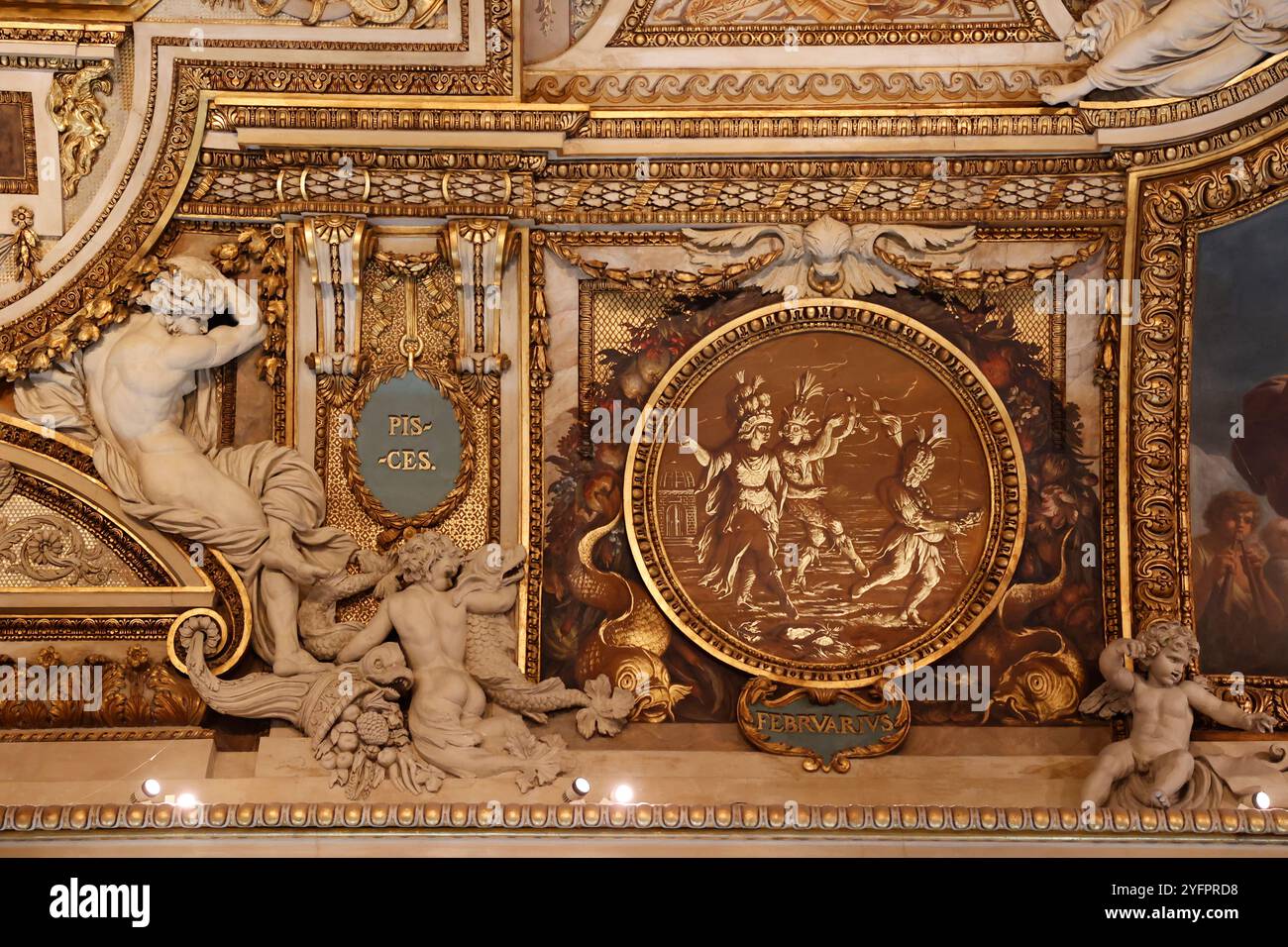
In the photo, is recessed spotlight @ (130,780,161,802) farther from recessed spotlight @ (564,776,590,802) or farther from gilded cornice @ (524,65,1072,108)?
gilded cornice @ (524,65,1072,108)

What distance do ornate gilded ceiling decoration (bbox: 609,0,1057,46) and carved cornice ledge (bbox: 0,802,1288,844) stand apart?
3.48 metres

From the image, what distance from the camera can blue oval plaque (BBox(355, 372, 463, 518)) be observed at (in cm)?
826

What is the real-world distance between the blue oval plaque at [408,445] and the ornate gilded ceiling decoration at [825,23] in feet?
6.13

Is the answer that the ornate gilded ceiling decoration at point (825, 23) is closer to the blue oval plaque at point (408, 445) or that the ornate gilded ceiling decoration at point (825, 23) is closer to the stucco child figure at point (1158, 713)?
the blue oval plaque at point (408, 445)

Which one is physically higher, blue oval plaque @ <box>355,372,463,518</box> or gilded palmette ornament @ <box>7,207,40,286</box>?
gilded palmette ornament @ <box>7,207,40,286</box>

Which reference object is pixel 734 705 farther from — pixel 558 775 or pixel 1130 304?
pixel 1130 304

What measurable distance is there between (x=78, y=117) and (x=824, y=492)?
12.4ft

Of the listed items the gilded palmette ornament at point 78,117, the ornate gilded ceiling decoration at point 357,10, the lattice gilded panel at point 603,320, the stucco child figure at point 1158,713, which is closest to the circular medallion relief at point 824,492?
the lattice gilded panel at point 603,320

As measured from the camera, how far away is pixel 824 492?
8.29m

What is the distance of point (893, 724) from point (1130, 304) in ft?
7.22

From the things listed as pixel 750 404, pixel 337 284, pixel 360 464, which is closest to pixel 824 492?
pixel 750 404

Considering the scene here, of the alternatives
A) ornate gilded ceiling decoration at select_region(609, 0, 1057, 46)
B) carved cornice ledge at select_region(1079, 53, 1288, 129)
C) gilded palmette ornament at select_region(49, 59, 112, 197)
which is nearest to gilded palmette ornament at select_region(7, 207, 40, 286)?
gilded palmette ornament at select_region(49, 59, 112, 197)

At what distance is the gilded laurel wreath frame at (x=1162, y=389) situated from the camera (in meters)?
8.16

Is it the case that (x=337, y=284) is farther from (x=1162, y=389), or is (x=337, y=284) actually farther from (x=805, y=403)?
(x=1162, y=389)
